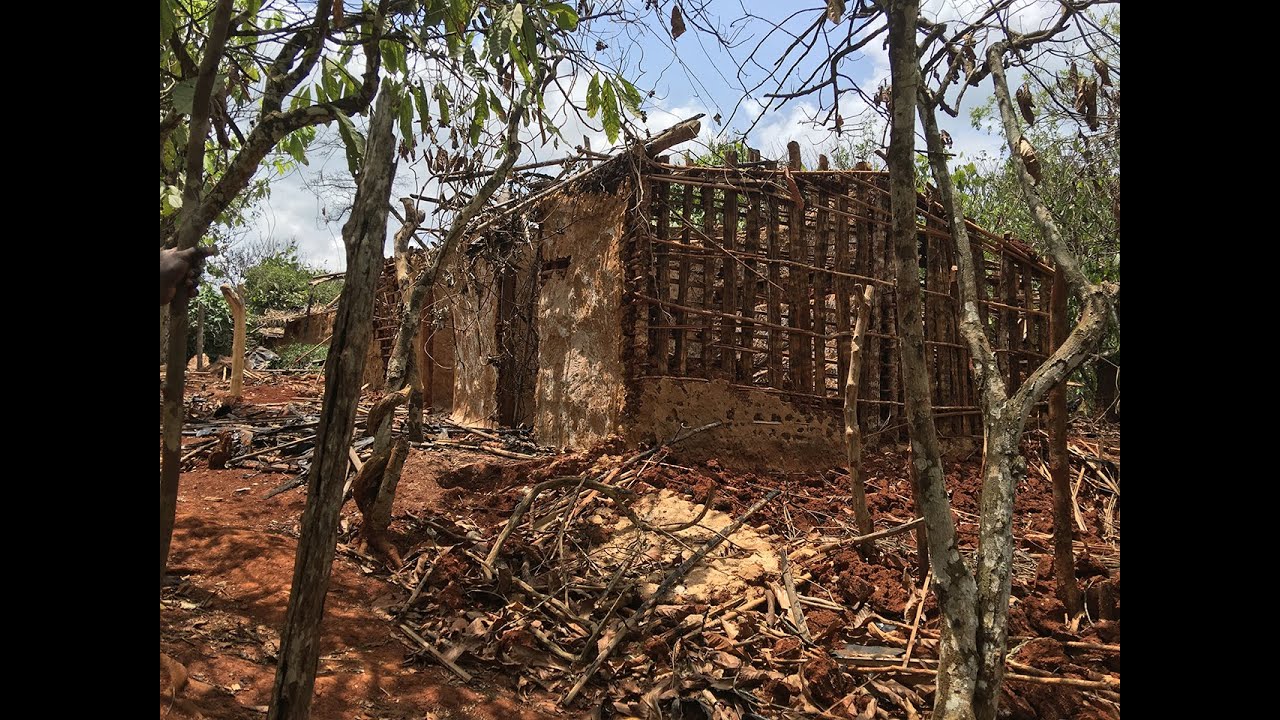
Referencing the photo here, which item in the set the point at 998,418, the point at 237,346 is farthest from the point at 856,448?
the point at 237,346

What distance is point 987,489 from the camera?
131 inches

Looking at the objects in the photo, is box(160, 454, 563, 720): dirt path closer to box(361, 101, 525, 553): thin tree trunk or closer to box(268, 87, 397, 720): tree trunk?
box(361, 101, 525, 553): thin tree trunk

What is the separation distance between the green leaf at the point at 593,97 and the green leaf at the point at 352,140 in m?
1.24

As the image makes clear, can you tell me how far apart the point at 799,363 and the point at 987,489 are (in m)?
4.47

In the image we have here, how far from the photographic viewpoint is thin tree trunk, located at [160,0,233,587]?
1.78m

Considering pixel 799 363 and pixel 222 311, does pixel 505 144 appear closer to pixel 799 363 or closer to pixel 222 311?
pixel 799 363

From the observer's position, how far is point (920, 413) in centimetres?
328

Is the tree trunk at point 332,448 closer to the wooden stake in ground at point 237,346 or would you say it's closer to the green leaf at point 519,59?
the green leaf at point 519,59

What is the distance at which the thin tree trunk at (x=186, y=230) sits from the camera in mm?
1778

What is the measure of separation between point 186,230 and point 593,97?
231 cm
